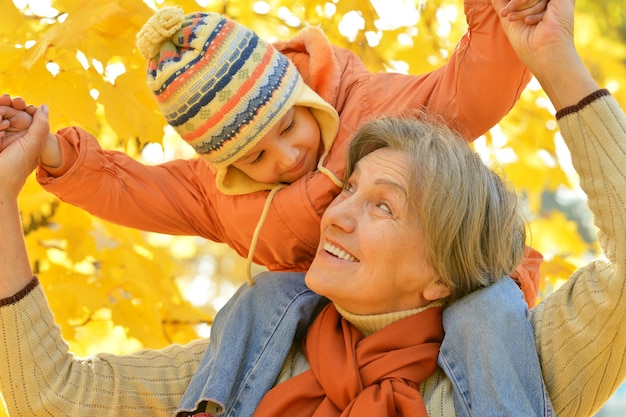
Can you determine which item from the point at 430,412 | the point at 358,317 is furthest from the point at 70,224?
the point at 430,412

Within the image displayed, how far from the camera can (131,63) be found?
281 cm

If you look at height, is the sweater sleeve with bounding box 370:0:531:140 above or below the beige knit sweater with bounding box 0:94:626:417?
above

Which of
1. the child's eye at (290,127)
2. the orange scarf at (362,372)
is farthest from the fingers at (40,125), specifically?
the orange scarf at (362,372)

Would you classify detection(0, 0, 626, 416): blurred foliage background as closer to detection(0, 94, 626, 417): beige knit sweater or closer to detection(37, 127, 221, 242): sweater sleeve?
detection(37, 127, 221, 242): sweater sleeve

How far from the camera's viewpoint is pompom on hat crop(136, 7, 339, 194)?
2332mm

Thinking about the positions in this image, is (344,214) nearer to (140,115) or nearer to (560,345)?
(560,345)

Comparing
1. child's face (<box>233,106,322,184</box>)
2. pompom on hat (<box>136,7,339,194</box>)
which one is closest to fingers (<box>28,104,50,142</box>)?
pompom on hat (<box>136,7,339,194</box>)

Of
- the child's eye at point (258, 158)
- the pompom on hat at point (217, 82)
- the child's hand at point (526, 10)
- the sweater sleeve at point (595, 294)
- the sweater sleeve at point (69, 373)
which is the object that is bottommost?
the sweater sleeve at point (595, 294)

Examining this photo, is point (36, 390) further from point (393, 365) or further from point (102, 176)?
point (393, 365)

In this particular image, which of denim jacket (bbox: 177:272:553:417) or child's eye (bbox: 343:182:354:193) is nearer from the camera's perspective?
denim jacket (bbox: 177:272:553:417)

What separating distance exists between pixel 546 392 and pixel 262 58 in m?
1.02

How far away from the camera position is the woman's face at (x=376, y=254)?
2.15 m

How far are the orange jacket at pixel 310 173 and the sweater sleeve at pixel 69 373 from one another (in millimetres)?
335

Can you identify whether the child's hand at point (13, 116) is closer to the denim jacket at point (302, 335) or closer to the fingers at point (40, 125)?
the fingers at point (40, 125)
